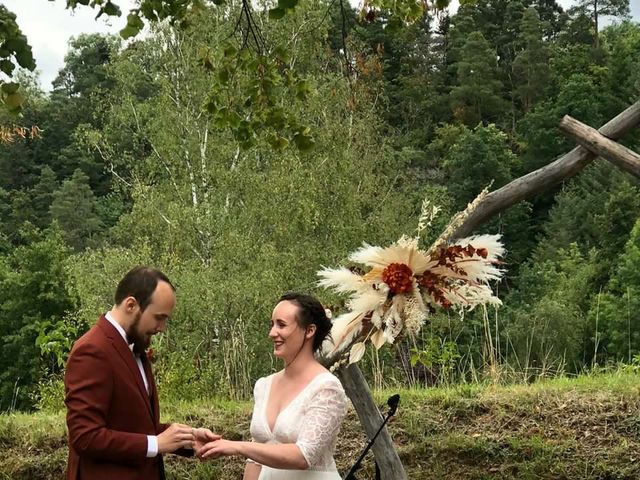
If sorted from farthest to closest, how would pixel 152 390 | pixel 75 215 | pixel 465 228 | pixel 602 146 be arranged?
1. pixel 75 215
2. pixel 602 146
3. pixel 465 228
4. pixel 152 390

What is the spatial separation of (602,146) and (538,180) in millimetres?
465

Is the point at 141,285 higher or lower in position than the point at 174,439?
higher

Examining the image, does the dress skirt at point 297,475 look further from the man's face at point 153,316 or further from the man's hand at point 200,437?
the man's face at point 153,316

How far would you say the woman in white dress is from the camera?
304 cm

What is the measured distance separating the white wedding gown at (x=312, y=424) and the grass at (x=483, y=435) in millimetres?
2506

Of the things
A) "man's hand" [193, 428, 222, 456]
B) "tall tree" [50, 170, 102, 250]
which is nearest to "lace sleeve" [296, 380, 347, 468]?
"man's hand" [193, 428, 222, 456]

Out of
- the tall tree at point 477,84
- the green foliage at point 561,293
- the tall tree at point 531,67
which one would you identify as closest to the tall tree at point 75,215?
the green foliage at point 561,293

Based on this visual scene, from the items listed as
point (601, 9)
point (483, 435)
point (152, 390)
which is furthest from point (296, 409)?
point (601, 9)

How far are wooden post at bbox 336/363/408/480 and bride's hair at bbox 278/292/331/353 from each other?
944 millimetres

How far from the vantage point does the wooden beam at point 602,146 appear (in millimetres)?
4703

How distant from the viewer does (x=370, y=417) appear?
4.29 meters

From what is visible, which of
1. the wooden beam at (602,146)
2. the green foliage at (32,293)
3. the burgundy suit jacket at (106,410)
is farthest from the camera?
the green foliage at (32,293)

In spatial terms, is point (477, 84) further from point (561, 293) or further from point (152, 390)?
point (152, 390)

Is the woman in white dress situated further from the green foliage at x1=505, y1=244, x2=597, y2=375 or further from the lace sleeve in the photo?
the green foliage at x1=505, y1=244, x2=597, y2=375
